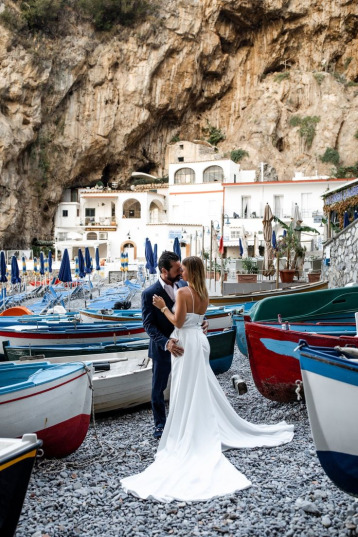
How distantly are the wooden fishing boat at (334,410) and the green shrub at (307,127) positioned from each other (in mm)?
42638

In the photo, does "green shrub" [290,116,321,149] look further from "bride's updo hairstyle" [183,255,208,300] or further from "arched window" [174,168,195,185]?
"bride's updo hairstyle" [183,255,208,300]

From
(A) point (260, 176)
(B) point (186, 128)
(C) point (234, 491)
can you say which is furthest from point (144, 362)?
(B) point (186, 128)

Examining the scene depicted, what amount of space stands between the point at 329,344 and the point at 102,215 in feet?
135

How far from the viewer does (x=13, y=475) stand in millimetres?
2896

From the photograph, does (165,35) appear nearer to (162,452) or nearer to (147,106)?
(147,106)

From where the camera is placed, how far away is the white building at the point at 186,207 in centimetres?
3819

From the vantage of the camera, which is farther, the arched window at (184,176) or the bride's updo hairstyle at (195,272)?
the arched window at (184,176)

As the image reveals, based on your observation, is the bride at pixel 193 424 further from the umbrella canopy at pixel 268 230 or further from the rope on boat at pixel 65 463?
the umbrella canopy at pixel 268 230

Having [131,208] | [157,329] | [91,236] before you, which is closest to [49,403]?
[157,329]

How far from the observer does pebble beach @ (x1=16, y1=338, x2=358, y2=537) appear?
3.34 m

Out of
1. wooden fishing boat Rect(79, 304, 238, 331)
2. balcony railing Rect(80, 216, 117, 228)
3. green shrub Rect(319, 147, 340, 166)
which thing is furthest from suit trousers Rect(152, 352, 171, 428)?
green shrub Rect(319, 147, 340, 166)

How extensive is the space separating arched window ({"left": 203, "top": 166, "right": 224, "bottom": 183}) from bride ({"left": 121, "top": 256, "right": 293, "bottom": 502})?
39.3m

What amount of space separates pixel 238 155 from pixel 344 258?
3321 centimetres

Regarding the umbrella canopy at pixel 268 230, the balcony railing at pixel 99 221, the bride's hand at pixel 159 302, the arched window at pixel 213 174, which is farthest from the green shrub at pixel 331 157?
the bride's hand at pixel 159 302
